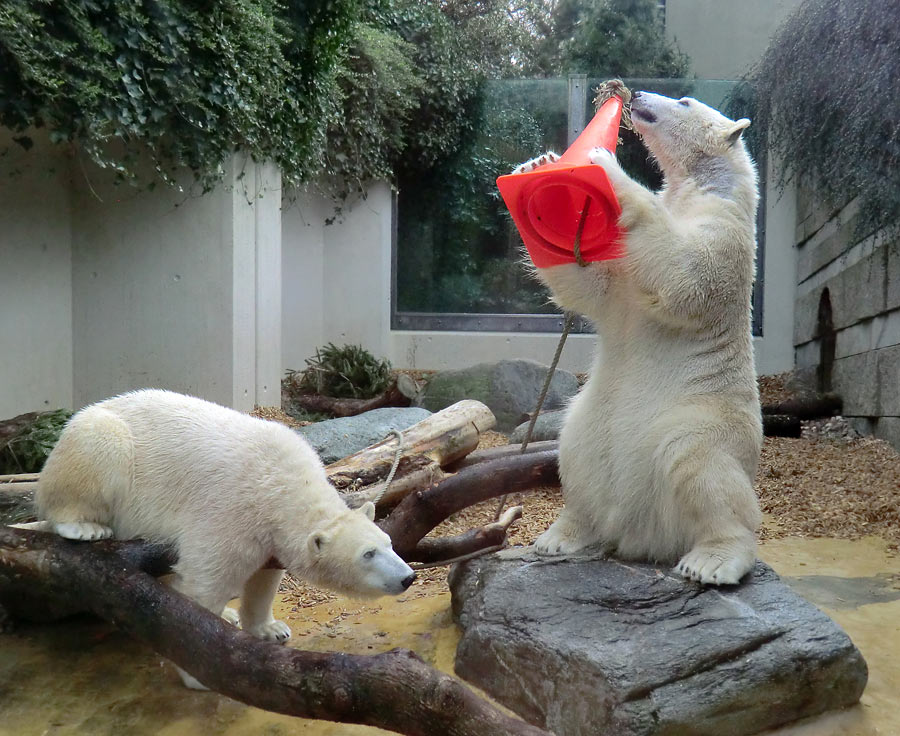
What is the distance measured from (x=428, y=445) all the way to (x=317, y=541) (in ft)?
7.39

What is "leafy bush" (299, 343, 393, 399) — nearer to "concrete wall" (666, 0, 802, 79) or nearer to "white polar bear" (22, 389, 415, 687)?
"concrete wall" (666, 0, 802, 79)

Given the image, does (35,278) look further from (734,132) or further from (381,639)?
(734,132)

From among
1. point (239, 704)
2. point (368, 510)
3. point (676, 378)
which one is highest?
point (676, 378)

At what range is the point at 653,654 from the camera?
255cm

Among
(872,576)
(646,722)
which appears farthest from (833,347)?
(646,722)

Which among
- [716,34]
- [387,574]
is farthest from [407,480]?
[716,34]

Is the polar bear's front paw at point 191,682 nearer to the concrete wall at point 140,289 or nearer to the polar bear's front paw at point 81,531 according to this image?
the polar bear's front paw at point 81,531

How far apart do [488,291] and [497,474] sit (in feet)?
22.2

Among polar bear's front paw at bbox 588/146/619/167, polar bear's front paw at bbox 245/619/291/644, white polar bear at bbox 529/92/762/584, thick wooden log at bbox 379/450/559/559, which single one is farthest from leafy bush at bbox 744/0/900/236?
polar bear's front paw at bbox 245/619/291/644

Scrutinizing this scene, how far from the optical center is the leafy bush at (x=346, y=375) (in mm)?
9760

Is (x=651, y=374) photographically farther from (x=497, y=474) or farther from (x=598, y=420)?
(x=497, y=474)

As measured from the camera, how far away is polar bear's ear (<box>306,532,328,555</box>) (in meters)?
2.69

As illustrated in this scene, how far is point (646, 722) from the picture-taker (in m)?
2.42

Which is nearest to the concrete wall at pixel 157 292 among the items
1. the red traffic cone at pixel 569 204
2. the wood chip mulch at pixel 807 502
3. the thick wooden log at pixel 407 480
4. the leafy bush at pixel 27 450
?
the leafy bush at pixel 27 450
